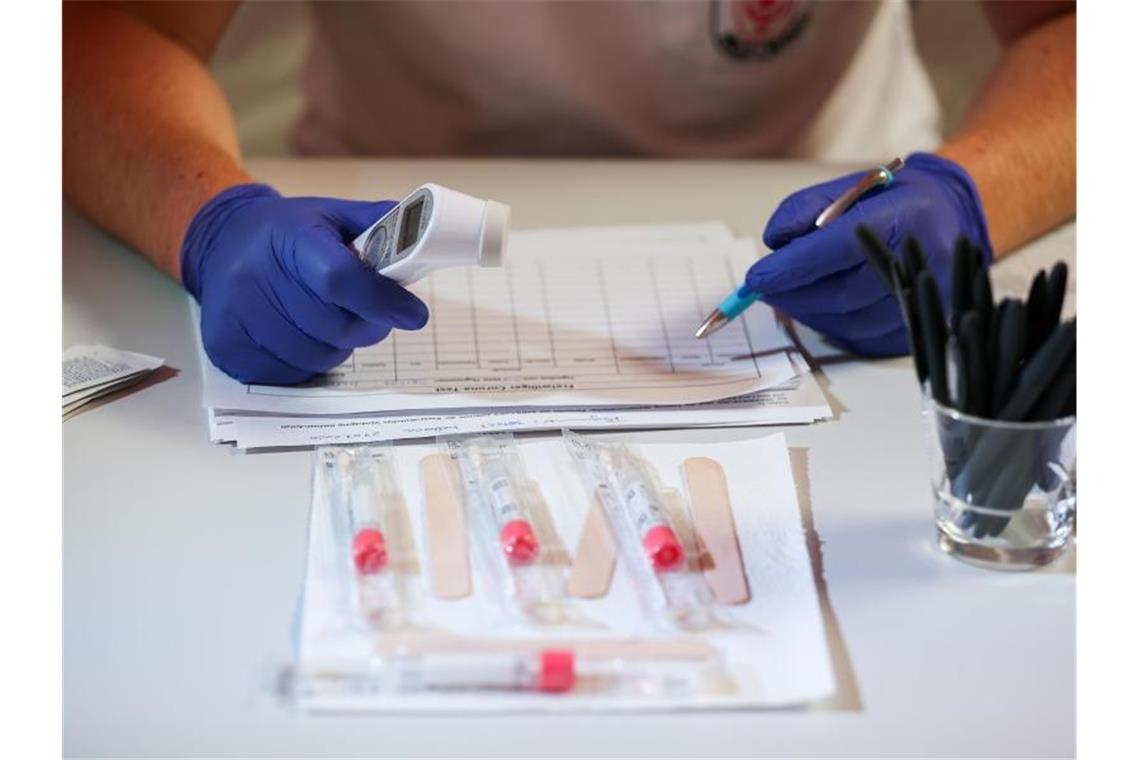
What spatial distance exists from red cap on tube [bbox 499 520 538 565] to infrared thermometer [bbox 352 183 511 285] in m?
0.16

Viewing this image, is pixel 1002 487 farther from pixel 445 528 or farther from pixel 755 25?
pixel 755 25

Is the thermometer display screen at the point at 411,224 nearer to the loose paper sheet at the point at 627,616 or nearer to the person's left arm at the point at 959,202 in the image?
the loose paper sheet at the point at 627,616

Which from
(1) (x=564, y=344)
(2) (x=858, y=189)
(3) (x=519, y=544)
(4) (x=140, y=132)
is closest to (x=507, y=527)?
(3) (x=519, y=544)

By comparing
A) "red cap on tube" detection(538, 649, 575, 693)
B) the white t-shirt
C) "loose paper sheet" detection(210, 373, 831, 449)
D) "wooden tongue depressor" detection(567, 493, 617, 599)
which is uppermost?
the white t-shirt

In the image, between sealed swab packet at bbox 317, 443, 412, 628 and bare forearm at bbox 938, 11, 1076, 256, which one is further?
bare forearm at bbox 938, 11, 1076, 256

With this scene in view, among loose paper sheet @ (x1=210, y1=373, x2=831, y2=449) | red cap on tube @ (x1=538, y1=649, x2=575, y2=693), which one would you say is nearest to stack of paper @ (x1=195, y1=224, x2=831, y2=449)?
loose paper sheet @ (x1=210, y1=373, x2=831, y2=449)

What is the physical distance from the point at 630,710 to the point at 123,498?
1.06ft

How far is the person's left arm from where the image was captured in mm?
855

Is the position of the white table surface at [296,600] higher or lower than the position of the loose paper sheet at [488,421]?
lower

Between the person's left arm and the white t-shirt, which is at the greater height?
the white t-shirt

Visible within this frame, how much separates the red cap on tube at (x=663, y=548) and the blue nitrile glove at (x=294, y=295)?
0.72 ft

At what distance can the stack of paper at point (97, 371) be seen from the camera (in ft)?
2.72

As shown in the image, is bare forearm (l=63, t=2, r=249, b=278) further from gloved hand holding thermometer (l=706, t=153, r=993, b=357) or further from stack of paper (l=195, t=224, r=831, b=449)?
gloved hand holding thermometer (l=706, t=153, r=993, b=357)

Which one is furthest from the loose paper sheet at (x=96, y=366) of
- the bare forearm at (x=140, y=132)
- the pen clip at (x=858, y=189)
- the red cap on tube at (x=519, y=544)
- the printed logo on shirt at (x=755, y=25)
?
the printed logo on shirt at (x=755, y=25)
